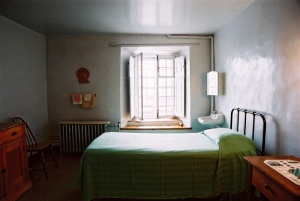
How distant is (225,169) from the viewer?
240cm

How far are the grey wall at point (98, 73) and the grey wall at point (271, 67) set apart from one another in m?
1.15

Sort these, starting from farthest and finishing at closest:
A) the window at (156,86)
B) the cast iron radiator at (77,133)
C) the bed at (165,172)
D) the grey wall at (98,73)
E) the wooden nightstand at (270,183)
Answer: the window at (156,86) < the grey wall at (98,73) < the cast iron radiator at (77,133) < the bed at (165,172) < the wooden nightstand at (270,183)

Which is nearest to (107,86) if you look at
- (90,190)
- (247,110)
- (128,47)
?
(128,47)

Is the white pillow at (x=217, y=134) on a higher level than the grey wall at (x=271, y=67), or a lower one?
lower

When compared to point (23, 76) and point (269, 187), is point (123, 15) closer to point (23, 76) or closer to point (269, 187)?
point (23, 76)

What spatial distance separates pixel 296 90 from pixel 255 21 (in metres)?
1.17

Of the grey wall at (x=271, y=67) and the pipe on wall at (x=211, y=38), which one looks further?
the pipe on wall at (x=211, y=38)

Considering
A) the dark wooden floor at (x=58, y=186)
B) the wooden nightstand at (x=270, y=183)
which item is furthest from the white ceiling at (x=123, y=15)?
the dark wooden floor at (x=58, y=186)

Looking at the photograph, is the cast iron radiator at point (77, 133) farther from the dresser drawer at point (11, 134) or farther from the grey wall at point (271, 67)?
the grey wall at point (271, 67)

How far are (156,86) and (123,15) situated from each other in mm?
2045

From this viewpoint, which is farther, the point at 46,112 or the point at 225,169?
the point at 46,112

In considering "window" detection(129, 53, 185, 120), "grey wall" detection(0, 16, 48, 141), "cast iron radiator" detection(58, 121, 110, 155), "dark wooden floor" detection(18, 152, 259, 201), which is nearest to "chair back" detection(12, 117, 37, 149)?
"grey wall" detection(0, 16, 48, 141)

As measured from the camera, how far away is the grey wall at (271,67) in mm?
2078

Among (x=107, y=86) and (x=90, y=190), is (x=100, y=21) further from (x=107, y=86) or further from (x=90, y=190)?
(x=90, y=190)
